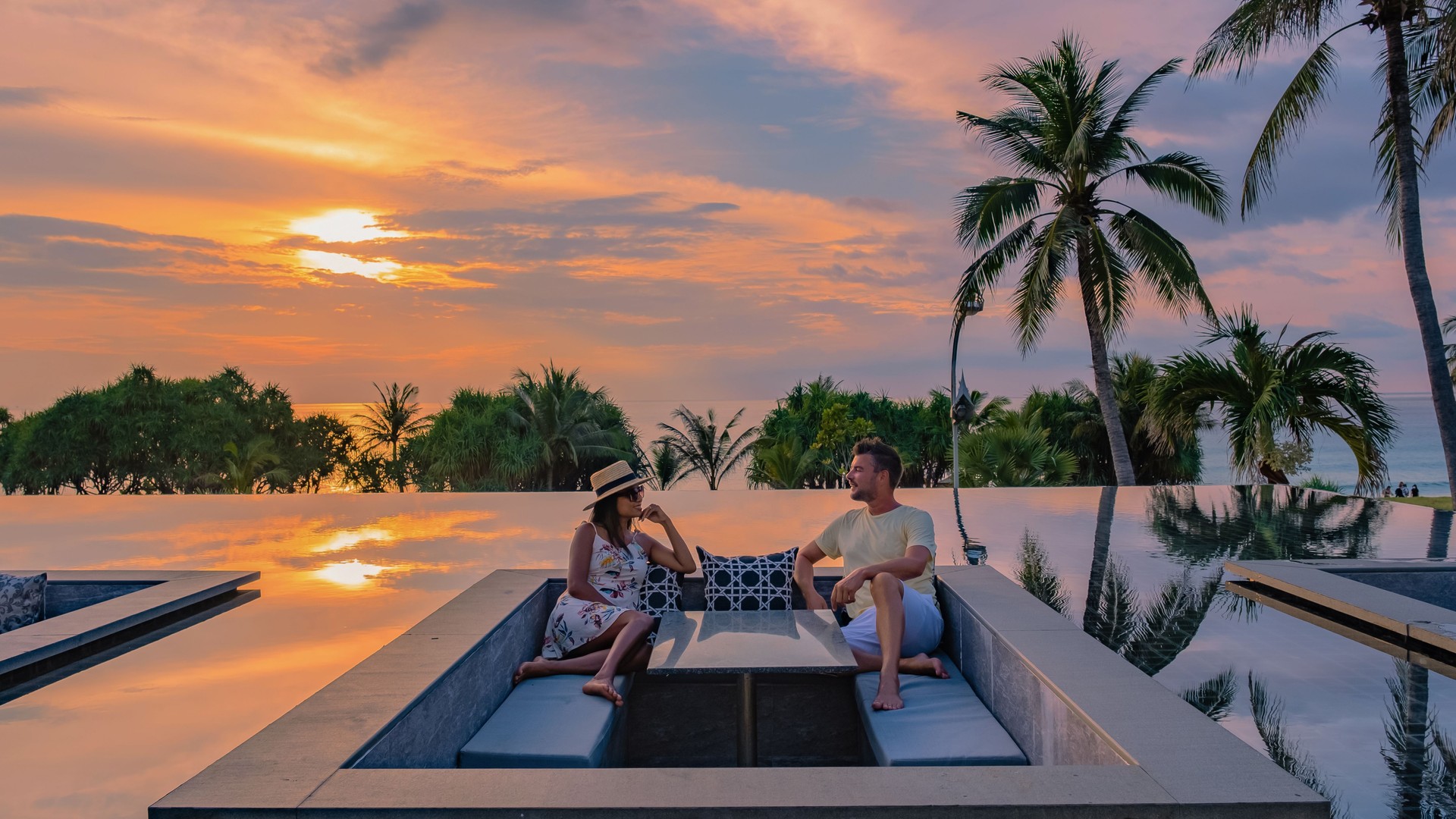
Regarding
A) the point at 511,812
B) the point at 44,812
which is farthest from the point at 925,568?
the point at 44,812

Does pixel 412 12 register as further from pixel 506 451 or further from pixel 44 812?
pixel 44 812

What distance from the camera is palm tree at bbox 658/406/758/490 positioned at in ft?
76.4

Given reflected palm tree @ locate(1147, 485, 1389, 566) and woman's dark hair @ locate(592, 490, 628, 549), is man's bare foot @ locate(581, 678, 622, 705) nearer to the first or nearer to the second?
woman's dark hair @ locate(592, 490, 628, 549)

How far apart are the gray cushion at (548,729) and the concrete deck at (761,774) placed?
0.34 ft

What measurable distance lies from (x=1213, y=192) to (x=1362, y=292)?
1299cm

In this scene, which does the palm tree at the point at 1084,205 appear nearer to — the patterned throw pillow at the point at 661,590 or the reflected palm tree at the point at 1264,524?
the reflected palm tree at the point at 1264,524

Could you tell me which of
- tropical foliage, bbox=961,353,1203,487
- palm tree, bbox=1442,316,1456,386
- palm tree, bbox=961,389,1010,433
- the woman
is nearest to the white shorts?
the woman

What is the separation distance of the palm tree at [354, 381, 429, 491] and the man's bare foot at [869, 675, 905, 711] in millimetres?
26194

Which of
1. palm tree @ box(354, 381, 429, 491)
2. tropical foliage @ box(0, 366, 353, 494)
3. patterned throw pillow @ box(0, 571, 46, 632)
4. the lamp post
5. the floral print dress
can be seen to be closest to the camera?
the floral print dress

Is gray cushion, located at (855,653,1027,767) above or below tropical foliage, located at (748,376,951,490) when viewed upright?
below

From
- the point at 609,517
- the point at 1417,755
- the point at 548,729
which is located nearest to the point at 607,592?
the point at 609,517

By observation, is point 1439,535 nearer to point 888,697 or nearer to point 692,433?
point 888,697

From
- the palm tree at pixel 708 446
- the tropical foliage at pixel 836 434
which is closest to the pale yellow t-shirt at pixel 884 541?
the tropical foliage at pixel 836 434

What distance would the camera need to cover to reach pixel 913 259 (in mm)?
26969
